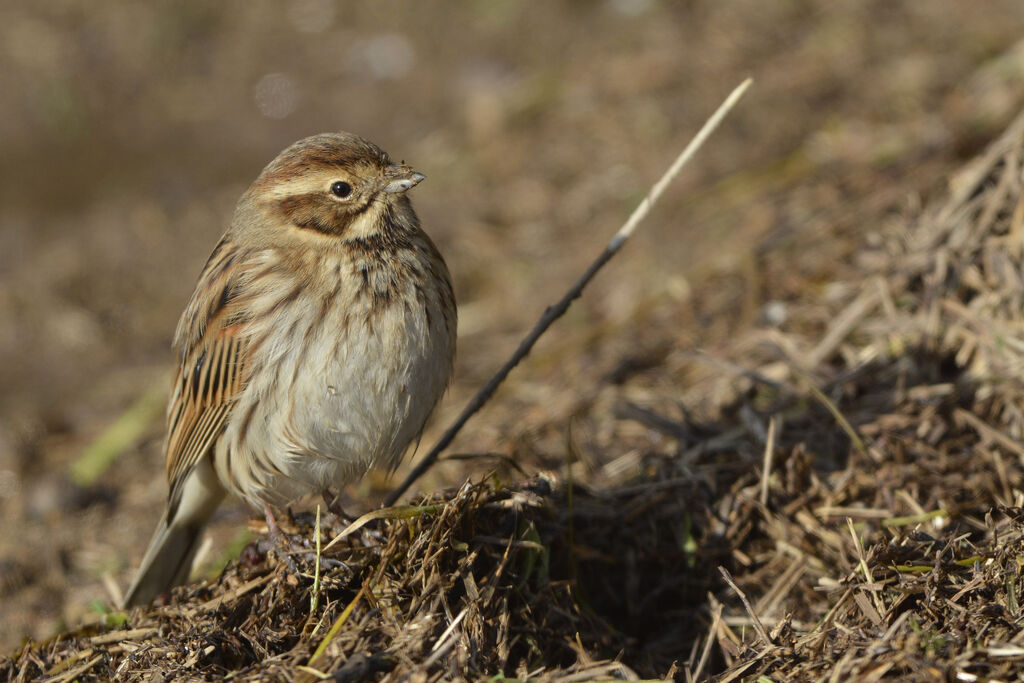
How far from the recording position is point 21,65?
1082 centimetres

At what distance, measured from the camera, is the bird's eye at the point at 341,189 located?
3.82 m

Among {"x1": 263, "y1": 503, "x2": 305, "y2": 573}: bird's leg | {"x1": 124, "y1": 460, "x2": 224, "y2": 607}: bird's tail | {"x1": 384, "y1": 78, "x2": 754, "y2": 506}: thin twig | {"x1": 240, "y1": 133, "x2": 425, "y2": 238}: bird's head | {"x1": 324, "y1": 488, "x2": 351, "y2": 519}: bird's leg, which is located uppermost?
{"x1": 240, "y1": 133, "x2": 425, "y2": 238}: bird's head

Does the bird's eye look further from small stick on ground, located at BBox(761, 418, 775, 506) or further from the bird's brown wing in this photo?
small stick on ground, located at BBox(761, 418, 775, 506)

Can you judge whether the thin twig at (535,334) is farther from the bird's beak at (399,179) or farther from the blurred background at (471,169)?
the blurred background at (471,169)

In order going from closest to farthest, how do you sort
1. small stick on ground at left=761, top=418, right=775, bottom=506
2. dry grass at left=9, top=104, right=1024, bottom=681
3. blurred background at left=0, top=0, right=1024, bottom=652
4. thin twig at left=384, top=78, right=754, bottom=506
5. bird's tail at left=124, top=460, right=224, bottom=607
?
dry grass at left=9, top=104, right=1024, bottom=681, thin twig at left=384, top=78, right=754, bottom=506, small stick on ground at left=761, top=418, right=775, bottom=506, bird's tail at left=124, top=460, right=224, bottom=607, blurred background at left=0, top=0, right=1024, bottom=652

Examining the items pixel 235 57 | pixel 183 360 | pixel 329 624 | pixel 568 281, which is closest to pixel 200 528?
pixel 183 360

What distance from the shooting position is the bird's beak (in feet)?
12.5

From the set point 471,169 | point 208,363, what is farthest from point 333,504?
point 471,169

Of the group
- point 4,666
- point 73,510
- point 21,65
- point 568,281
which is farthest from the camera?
point 21,65

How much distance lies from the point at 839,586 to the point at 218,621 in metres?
1.98

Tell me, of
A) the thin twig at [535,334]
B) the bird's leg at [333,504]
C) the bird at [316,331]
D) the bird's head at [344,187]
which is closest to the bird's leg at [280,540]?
the bird at [316,331]

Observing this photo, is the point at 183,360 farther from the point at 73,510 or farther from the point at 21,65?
the point at 21,65

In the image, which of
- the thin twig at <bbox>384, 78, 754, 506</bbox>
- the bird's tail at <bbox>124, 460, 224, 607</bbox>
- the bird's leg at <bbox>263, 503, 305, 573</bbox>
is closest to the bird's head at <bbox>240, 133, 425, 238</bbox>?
the thin twig at <bbox>384, 78, 754, 506</bbox>

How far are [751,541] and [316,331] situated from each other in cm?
180
